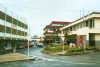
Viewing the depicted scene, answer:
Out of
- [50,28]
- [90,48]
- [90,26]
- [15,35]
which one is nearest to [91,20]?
[90,26]

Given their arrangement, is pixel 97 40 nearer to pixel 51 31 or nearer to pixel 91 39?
pixel 91 39

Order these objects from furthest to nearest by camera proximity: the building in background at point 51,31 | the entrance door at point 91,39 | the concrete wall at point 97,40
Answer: the building in background at point 51,31 < the entrance door at point 91,39 < the concrete wall at point 97,40

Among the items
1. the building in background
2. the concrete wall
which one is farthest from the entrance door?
the building in background

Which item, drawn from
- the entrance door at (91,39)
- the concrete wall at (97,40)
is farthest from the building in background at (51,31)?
the concrete wall at (97,40)

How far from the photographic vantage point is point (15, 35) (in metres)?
75.9

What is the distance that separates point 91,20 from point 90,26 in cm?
130

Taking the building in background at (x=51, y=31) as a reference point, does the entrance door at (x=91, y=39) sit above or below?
below

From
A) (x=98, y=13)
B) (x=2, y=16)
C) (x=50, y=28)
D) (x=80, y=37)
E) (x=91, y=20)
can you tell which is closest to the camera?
(x=98, y=13)

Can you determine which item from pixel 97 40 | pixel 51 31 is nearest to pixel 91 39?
pixel 97 40

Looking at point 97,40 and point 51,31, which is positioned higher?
point 51,31

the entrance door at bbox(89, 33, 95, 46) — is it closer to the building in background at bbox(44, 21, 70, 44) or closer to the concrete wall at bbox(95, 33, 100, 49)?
the concrete wall at bbox(95, 33, 100, 49)

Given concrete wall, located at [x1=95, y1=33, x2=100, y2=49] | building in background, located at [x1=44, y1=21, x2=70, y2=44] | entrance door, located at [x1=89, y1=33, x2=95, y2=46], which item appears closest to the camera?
concrete wall, located at [x1=95, y1=33, x2=100, y2=49]

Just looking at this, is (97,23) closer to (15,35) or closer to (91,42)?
(91,42)

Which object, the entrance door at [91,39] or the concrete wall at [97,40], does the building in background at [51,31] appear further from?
the concrete wall at [97,40]
